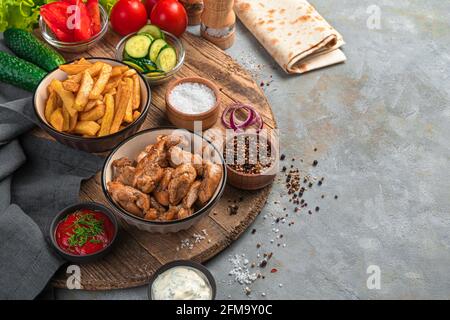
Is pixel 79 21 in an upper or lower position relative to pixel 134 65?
upper

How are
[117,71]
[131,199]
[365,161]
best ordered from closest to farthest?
1. [131,199]
2. [117,71]
3. [365,161]

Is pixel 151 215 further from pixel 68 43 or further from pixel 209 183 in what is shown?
pixel 68 43

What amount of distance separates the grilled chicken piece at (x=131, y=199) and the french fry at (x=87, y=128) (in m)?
0.64

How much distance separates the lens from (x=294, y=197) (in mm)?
4969

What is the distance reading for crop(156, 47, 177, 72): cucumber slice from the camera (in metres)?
5.47

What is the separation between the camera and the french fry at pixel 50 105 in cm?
487

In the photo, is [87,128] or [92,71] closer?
[87,128]

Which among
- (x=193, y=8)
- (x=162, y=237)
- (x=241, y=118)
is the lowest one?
(x=162, y=237)

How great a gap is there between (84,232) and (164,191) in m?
0.63

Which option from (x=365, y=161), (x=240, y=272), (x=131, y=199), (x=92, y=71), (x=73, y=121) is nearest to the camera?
(x=131, y=199)

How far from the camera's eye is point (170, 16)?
19.0 ft

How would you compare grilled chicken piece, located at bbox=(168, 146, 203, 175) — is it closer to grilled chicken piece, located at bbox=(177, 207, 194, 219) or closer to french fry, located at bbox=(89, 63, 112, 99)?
grilled chicken piece, located at bbox=(177, 207, 194, 219)

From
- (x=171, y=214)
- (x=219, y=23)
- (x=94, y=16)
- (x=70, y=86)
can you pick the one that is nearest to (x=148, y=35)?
(x=94, y=16)

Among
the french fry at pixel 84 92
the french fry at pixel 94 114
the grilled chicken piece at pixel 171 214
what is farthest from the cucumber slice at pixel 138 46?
the grilled chicken piece at pixel 171 214
